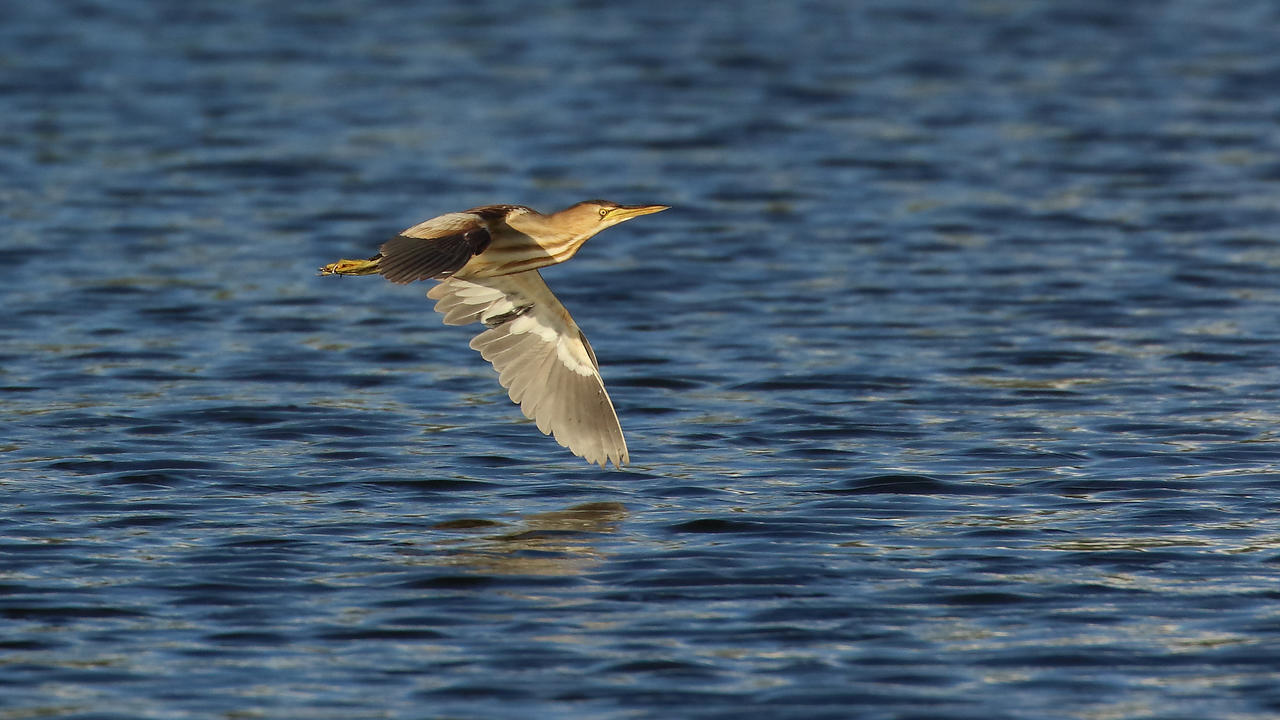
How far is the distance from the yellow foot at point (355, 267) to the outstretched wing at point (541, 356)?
51 cm

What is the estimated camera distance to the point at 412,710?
23.3ft

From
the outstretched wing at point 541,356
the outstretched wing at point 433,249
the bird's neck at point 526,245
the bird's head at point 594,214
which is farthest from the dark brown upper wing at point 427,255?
the outstretched wing at point 541,356

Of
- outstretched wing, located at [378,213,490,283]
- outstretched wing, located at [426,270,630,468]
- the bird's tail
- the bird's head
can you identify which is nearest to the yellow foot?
the bird's tail

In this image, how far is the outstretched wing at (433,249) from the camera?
865cm

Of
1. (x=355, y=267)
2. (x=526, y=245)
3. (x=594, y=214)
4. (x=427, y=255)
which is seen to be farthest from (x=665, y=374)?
(x=427, y=255)

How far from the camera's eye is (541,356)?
1039cm

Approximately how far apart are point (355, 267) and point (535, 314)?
3.53 ft

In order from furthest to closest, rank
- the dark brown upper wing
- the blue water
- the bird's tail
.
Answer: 1. the bird's tail
2. the dark brown upper wing
3. the blue water

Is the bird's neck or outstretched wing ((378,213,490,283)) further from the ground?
outstretched wing ((378,213,490,283))

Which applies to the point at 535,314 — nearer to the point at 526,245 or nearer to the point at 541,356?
the point at 541,356

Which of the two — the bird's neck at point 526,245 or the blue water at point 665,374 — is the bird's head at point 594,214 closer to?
the bird's neck at point 526,245

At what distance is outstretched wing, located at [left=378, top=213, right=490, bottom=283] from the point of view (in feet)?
28.4

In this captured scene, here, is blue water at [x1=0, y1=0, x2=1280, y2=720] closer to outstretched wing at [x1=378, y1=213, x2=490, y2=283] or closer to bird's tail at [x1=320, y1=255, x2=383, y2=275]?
bird's tail at [x1=320, y1=255, x2=383, y2=275]

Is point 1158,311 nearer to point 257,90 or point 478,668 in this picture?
point 478,668
